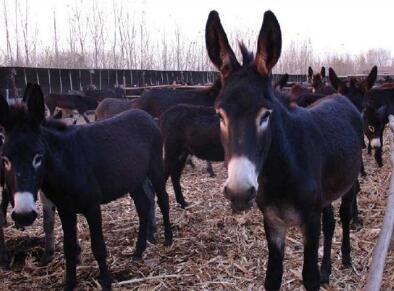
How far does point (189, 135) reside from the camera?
6449 millimetres

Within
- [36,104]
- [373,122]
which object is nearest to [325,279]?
[36,104]

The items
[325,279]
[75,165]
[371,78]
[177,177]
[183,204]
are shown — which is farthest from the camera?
[177,177]

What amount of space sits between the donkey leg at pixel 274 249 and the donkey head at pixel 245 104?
934mm

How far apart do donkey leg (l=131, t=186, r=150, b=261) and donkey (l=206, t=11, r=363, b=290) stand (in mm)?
1840

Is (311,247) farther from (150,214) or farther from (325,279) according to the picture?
(150,214)

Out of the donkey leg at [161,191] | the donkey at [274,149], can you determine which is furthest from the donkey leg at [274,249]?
the donkey leg at [161,191]

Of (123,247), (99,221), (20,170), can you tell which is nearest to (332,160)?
(99,221)

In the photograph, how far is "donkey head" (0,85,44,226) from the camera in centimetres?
318

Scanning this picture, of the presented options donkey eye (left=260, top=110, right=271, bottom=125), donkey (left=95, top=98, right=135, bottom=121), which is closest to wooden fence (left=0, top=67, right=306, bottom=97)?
donkey (left=95, top=98, right=135, bottom=121)

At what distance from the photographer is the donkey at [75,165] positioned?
3.27 meters

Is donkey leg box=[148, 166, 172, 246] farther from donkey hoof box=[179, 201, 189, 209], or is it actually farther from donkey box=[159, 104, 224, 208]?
donkey hoof box=[179, 201, 189, 209]

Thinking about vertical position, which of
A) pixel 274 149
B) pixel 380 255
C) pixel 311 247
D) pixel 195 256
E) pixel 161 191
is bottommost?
pixel 195 256

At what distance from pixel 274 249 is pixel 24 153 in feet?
6.82

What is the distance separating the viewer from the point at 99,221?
383 cm
